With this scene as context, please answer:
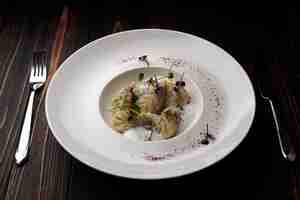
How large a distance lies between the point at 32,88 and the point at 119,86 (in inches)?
9.5

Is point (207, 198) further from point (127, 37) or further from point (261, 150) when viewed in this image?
point (127, 37)

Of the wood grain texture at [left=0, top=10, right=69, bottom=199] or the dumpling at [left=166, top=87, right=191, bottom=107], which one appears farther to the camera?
the dumpling at [left=166, top=87, right=191, bottom=107]

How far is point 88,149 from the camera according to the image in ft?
2.53

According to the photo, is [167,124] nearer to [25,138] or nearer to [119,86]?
[119,86]

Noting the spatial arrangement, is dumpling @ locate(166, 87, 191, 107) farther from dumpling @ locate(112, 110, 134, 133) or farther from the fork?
the fork

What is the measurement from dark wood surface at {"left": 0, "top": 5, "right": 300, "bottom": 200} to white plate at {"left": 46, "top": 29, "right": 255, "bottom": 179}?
6 centimetres

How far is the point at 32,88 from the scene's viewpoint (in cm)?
97

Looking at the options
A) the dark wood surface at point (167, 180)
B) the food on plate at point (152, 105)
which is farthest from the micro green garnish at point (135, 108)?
the dark wood surface at point (167, 180)

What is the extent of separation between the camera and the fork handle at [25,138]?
82 centimetres

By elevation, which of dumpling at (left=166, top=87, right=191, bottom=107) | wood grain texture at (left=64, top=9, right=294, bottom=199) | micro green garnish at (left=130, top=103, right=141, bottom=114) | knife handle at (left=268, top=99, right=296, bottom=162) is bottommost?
wood grain texture at (left=64, top=9, right=294, bottom=199)

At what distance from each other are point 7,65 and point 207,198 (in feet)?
2.37

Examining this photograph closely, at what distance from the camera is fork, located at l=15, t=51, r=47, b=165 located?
830 millimetres

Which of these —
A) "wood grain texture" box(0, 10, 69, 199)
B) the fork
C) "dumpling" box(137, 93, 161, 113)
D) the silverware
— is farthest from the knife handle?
the fork

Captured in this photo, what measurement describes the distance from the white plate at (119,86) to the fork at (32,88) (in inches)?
3.4
